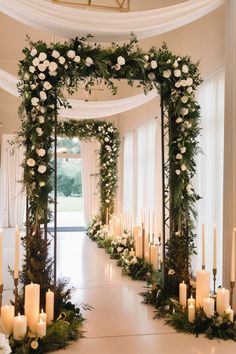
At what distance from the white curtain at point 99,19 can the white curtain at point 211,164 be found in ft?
3.63

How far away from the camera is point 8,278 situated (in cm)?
463

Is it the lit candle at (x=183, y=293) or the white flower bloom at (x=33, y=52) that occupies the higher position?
the white flower bloom at (x=33, y=52)

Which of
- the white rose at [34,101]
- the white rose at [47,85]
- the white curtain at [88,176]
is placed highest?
the white rose at [47,85]

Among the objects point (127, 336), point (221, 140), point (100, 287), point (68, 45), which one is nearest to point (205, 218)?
point (221, 140)

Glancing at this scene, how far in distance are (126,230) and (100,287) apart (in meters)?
2.18

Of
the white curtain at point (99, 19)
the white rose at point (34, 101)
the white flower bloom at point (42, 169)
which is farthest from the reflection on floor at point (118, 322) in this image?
the white curtain at point (99, 19)

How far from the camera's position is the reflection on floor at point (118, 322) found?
261 cm

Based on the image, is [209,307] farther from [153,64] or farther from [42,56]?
[42,56]

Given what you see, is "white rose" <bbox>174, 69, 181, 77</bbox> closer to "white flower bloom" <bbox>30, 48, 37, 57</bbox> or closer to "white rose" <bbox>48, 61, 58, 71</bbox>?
"white rose" <bbox>48, 61, 58, 71</bbox>

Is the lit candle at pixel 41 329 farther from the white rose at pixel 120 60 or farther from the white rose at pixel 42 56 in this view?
the white rose at pixel 120 60

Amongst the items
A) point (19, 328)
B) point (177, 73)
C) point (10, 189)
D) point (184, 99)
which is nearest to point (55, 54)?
point (177, 73)

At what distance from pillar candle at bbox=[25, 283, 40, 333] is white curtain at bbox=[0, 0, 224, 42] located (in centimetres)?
217

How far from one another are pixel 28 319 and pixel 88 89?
211cm

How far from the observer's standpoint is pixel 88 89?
3.45 meters
